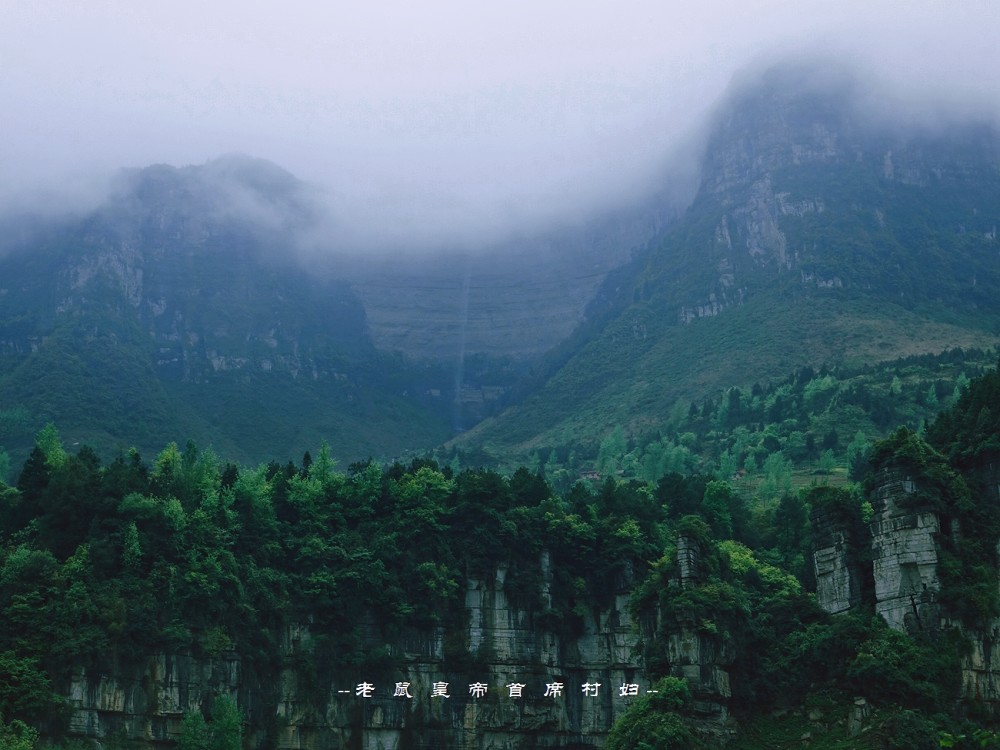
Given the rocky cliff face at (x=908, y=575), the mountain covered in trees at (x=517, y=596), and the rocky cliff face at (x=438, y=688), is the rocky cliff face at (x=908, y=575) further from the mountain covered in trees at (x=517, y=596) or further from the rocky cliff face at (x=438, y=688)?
the rocky cliff face at (x=438, y=688)

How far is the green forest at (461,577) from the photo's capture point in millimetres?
66125

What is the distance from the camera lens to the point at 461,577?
87.7m

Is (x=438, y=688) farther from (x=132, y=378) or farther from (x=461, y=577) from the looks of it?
(x=132, y=378)

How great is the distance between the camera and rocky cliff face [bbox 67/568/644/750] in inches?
3100

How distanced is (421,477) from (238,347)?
112 meters

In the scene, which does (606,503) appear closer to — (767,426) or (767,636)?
(767,636)

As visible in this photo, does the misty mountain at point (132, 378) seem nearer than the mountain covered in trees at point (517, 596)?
No

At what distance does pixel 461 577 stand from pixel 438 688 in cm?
721

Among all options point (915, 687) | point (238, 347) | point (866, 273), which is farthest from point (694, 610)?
point (238, 347)

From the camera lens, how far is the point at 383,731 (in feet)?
276

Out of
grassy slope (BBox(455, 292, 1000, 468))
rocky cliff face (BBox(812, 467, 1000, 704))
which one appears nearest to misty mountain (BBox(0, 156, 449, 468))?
grassy slope (BBox(455, 292, 1000, 468))

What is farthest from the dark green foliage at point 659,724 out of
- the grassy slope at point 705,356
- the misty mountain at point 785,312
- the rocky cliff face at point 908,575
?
the grassy slope at point 705,356

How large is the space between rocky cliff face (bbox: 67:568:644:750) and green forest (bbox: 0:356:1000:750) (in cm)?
68

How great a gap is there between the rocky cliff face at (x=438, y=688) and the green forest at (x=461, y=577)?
68cm
